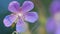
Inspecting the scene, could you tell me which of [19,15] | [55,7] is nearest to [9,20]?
[19,15]

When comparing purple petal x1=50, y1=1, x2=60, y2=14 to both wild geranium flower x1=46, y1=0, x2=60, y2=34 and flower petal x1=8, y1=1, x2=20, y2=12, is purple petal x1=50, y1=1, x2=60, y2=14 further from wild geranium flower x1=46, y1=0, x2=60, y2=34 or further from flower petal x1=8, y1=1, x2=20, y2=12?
flower petal x1=8, y1=1, x2=20, y2=12

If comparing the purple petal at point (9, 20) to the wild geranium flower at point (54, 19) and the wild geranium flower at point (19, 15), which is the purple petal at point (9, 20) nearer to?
the wild geranium flower at point (19, 15)

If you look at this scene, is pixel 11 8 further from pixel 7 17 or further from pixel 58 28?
pixel 58 28

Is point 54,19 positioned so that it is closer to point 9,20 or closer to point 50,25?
point 50,25

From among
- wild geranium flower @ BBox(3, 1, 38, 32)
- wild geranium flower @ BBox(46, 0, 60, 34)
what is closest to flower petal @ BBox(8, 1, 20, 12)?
wild geranium flower @ BBox(3, 1, 38, 32)

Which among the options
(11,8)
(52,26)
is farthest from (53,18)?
(11,8)

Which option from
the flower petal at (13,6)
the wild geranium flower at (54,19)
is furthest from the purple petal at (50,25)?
the flower petal at (13,6)
